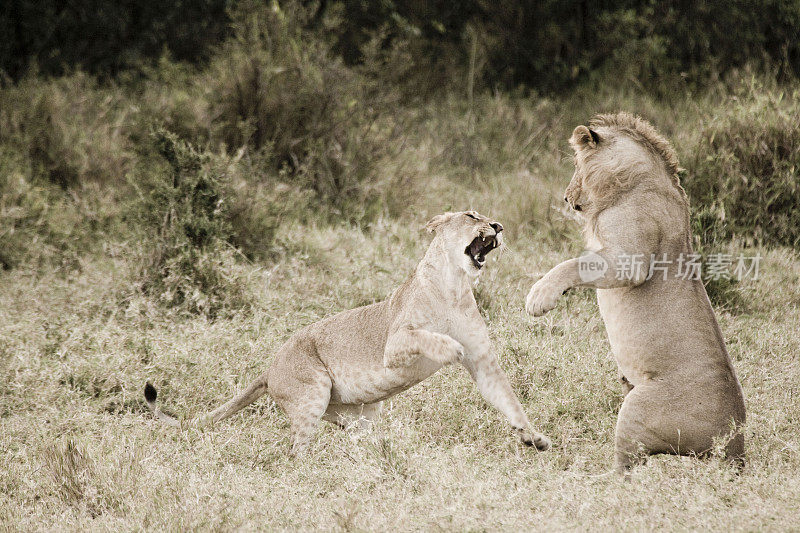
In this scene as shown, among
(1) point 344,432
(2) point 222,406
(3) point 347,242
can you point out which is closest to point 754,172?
(3) point 347,242

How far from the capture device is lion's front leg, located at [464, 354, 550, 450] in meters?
4.30

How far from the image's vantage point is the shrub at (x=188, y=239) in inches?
259

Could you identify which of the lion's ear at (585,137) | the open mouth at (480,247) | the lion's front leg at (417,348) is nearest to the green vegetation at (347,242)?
the lion's front leg at (417,348)

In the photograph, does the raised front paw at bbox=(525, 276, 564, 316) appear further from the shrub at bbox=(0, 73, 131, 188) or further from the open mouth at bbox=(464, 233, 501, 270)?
the shrub at bbox=(0, 73, 131, 188)

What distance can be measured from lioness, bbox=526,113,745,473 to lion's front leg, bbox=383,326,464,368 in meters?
0.41

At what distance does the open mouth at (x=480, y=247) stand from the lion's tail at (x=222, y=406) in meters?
1.32

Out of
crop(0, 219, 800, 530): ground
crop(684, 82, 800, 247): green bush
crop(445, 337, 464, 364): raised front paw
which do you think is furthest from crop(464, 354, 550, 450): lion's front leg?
crop(684, 82, 800, 247): green bush

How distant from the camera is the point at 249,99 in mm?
9547

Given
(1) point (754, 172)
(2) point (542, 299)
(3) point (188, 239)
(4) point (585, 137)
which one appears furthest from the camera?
(1) point (754, 172)

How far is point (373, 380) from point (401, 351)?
313 millimetres

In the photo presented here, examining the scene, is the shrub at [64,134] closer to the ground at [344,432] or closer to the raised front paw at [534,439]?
the ground at [344,432]

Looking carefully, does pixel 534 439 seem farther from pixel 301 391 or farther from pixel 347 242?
pixel 347 242

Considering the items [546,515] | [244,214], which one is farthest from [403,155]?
[546,515]

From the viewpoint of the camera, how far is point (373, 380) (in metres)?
4.58
